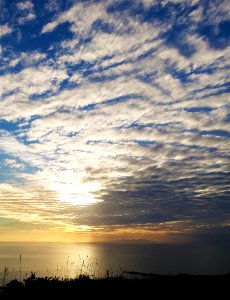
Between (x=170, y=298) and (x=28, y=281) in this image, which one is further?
(x=28, y=281)

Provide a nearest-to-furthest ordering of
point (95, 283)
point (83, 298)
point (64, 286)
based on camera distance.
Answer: point (83, 298) < point (64, 286) < point (95, 283)

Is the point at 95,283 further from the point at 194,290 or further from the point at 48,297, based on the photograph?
the point at 194,290

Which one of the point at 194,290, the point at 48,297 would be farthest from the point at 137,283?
the point at 48,297

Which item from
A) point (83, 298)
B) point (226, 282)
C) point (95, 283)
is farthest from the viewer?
point (226, 282)

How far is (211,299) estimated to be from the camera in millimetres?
14891

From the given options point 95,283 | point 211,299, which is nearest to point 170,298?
point 211,299

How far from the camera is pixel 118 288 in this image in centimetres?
1675

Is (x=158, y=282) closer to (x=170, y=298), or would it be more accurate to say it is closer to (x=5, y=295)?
(x=170, y=298)

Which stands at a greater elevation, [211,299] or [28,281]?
[28,281]

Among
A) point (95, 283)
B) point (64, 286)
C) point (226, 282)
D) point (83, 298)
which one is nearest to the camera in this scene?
point (83, 298)

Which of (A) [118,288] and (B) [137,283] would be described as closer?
(A) [118,288]

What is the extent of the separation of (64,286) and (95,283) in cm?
200

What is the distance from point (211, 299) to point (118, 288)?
458cm

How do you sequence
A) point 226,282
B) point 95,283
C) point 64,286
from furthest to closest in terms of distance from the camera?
1. point 226,282
2. point 95,283
3. point 64,286
